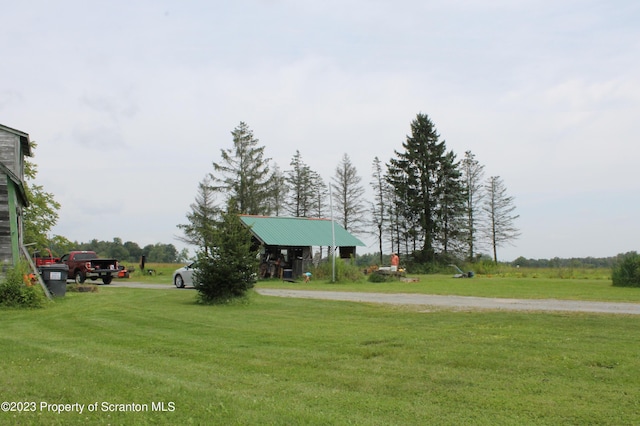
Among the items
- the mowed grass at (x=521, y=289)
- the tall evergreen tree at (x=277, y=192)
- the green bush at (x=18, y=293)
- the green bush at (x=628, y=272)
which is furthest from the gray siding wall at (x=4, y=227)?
the tall evergreen tree at (x=277, y=192)

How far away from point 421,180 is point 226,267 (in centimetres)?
5095

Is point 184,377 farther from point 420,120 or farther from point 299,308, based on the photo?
point 420,120


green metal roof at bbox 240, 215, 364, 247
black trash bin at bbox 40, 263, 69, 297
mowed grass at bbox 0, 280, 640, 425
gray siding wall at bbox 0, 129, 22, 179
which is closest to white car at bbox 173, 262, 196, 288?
green metal roof at bbox 240, 215, 364, 247

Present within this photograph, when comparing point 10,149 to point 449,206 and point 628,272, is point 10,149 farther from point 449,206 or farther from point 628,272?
point 449,206

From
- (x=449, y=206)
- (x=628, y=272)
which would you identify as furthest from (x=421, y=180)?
(x=628, y=272)

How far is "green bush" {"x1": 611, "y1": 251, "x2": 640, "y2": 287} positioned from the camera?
28.0 m

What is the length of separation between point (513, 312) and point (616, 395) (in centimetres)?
814

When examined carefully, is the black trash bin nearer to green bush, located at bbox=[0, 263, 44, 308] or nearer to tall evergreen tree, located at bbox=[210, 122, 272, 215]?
green bush, located at bbox=[0, 263, 44, 308]

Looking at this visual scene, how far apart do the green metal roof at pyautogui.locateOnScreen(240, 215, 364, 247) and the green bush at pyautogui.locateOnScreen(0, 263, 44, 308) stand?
2198 centimetres

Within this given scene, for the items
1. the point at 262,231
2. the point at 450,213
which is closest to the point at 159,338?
the point at 262,231

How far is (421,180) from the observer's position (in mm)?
66500

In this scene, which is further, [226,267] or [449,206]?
[449,206]

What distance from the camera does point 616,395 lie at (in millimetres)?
6273

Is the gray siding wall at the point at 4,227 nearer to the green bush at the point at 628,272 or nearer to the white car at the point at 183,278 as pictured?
the white car at the point at 183,278
